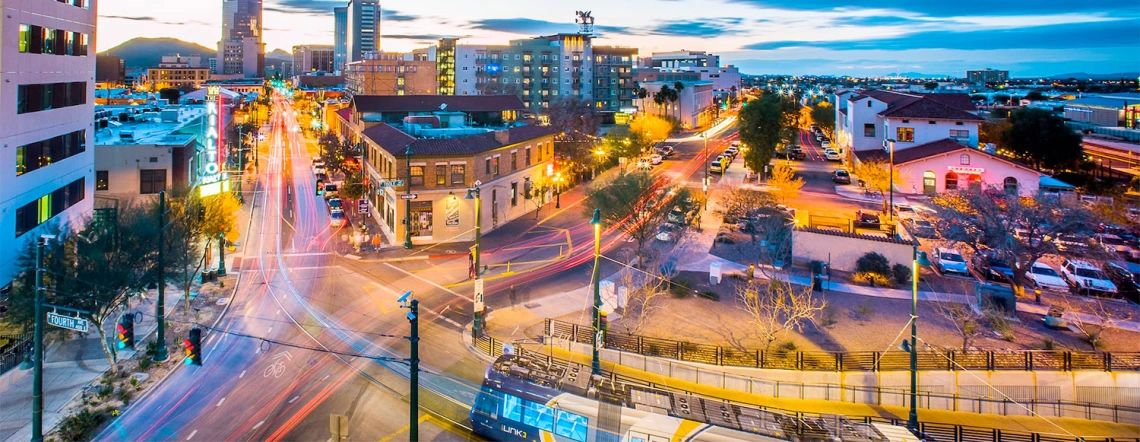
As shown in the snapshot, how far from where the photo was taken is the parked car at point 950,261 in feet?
114

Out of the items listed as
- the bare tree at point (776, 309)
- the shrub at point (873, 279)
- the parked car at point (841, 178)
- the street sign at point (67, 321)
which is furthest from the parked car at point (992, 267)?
the street sign at point (67, 321)

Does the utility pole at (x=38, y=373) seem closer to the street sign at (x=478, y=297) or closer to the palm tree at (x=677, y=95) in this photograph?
the street sign at (x=478, y=297)

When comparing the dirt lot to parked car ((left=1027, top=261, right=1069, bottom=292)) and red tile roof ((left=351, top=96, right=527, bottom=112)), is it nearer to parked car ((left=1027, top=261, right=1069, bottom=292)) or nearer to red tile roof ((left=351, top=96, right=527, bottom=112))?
parked car ((left=1027, top=261, right=1069, bottom=292))

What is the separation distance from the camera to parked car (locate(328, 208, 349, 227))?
49.5m

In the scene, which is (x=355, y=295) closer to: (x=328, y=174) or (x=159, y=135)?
(x=159, y=135)

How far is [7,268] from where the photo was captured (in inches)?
1103

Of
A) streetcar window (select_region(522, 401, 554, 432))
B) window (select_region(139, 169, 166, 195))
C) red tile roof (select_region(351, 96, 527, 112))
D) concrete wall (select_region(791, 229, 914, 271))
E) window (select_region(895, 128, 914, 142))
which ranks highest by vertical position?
red tile roof (select_region(351, 96, 527, 112))

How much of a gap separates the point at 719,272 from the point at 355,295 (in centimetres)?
1837

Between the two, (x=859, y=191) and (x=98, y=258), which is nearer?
(x=98, y=258)

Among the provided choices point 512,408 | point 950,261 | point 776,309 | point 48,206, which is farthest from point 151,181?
point 950,261

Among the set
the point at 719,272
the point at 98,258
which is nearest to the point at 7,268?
the point at 98,258

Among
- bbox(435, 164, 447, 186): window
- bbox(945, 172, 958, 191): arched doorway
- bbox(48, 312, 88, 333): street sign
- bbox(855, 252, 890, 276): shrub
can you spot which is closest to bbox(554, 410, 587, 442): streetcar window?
bbox(48, 312, 88, 333): street sign

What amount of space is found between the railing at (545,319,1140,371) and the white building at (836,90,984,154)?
47.4 m

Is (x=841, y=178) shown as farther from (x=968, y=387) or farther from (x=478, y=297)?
(x=478, y=297)
